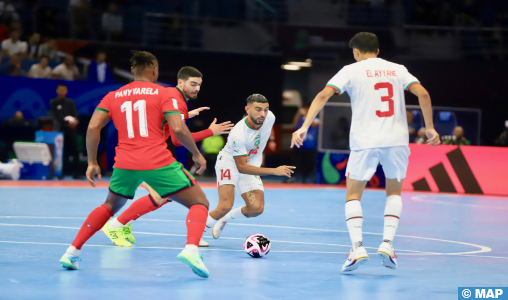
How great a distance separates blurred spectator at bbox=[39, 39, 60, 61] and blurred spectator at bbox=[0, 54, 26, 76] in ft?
2.90

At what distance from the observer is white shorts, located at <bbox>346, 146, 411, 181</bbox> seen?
19.2 ft

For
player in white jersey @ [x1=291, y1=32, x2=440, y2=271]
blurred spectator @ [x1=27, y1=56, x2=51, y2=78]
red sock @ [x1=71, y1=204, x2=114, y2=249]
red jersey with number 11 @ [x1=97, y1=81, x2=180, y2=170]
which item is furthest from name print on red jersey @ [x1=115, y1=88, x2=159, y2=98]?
blurred spectator @ [x1=27, y1=56, x2=51, y2=78]

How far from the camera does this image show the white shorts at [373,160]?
5.84 metres

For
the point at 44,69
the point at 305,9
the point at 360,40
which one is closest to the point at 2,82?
the point at 44,69

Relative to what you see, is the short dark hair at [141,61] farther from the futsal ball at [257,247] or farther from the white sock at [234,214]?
the white sock at [234,214]

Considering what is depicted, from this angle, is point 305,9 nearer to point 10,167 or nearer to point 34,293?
point 10,167

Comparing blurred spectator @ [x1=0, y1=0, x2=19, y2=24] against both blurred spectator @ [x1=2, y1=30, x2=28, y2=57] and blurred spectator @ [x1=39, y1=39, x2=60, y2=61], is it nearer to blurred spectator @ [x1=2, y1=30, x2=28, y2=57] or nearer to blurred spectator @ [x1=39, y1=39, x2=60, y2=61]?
blurred spectator @ [x1=2, y1=30, x2=28, y2=57]

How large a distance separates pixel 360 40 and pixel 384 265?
7.07ft

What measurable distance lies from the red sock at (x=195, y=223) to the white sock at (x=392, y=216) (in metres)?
1.73

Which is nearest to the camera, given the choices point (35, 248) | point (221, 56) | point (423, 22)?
point (35, 248)

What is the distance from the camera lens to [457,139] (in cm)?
1766

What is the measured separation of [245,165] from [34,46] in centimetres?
1361

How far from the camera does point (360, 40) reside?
6074mm

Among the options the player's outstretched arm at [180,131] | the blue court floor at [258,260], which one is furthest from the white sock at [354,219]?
the player's outstretched arm at [180,131]
